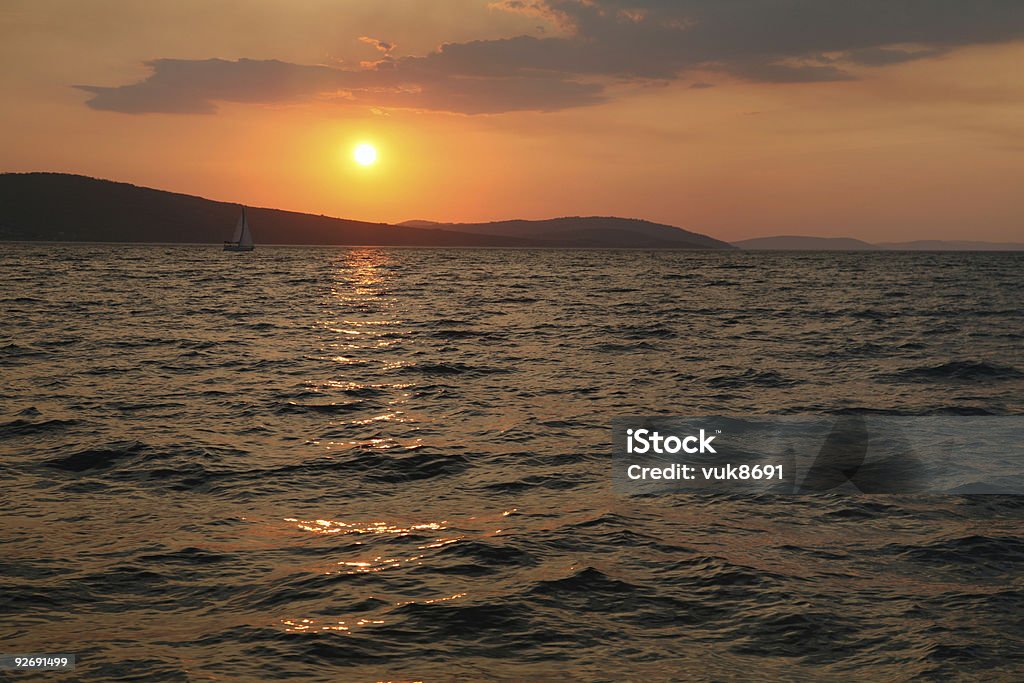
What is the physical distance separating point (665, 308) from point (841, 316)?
12227 mm

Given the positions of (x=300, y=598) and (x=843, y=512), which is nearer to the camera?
(x=300, y=598)

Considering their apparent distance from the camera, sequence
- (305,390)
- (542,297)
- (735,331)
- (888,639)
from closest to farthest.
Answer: (888,639) < (305,390) < (735,331) < (542,297)

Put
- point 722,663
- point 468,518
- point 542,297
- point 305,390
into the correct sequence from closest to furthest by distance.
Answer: point 722,663
point 468,518
point 305,390
point 542,297

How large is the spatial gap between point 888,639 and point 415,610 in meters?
4.89

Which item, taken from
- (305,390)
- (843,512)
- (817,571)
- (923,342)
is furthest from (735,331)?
(817,571)

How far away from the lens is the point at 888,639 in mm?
8781

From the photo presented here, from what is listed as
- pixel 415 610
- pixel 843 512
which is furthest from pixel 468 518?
pixel 843 512

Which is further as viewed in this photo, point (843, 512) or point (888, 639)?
point (843, 512)

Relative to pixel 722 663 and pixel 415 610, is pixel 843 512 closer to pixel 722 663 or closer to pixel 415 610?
pixel 722 663

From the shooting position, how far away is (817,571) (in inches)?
423

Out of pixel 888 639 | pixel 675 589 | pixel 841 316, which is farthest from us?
pixel 841 316

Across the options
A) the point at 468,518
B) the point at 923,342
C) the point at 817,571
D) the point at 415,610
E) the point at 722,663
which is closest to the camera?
the point at 722,663

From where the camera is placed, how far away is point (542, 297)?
75375 millimetres

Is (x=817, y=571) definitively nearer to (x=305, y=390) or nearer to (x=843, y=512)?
(x=843, y=512)
